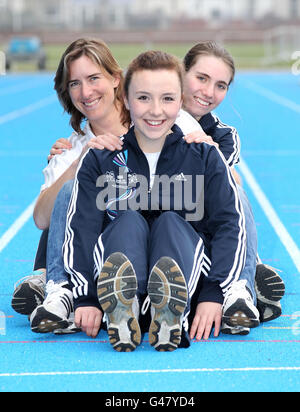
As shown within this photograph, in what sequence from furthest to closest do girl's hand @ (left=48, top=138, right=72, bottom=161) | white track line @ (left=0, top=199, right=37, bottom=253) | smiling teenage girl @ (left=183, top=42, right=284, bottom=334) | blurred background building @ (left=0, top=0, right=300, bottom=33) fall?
blurred background building @ (left=0, top=0, right=300, bottom=33)
white track line @ (left=0, top=199, right=37, bottom=253)
girl's hand @ (left=48, top=138, right=72, bottom=161)
smiling teenage girl @ (left=183, top=42, right=284, bottom=334)

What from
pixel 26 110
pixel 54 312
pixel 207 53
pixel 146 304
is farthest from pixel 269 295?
pixel 26 110

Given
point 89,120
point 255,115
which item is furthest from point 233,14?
point 89,120

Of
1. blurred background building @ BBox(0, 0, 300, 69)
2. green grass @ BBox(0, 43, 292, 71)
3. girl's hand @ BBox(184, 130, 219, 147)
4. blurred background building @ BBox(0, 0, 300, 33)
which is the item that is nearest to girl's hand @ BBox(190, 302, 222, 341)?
girl's hand @ BBox(184, 130, 219, 147)

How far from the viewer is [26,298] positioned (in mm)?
3449

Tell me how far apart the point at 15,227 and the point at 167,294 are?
111 inches

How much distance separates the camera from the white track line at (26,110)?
12.7 metres

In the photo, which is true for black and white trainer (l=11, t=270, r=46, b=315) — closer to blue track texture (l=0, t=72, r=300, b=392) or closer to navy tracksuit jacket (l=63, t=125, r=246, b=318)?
blue track texture (l=0, t=72, r=300, b=392)

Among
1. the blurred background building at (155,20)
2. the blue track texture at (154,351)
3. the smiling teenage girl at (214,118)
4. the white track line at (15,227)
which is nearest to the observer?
the blue track texture at (154,351)

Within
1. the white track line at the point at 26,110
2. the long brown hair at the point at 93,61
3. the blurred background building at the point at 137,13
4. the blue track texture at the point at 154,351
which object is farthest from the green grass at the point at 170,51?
the long brown hair at the point at 93,61

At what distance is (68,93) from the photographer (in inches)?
Answer: 150

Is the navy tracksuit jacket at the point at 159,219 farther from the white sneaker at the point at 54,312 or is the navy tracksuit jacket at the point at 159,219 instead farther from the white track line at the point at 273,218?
the white track line at the point at 273,218

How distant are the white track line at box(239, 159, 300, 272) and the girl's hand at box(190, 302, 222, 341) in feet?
4.35

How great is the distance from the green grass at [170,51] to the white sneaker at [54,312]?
19.4 m

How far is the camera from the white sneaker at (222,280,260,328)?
311 centimetres
